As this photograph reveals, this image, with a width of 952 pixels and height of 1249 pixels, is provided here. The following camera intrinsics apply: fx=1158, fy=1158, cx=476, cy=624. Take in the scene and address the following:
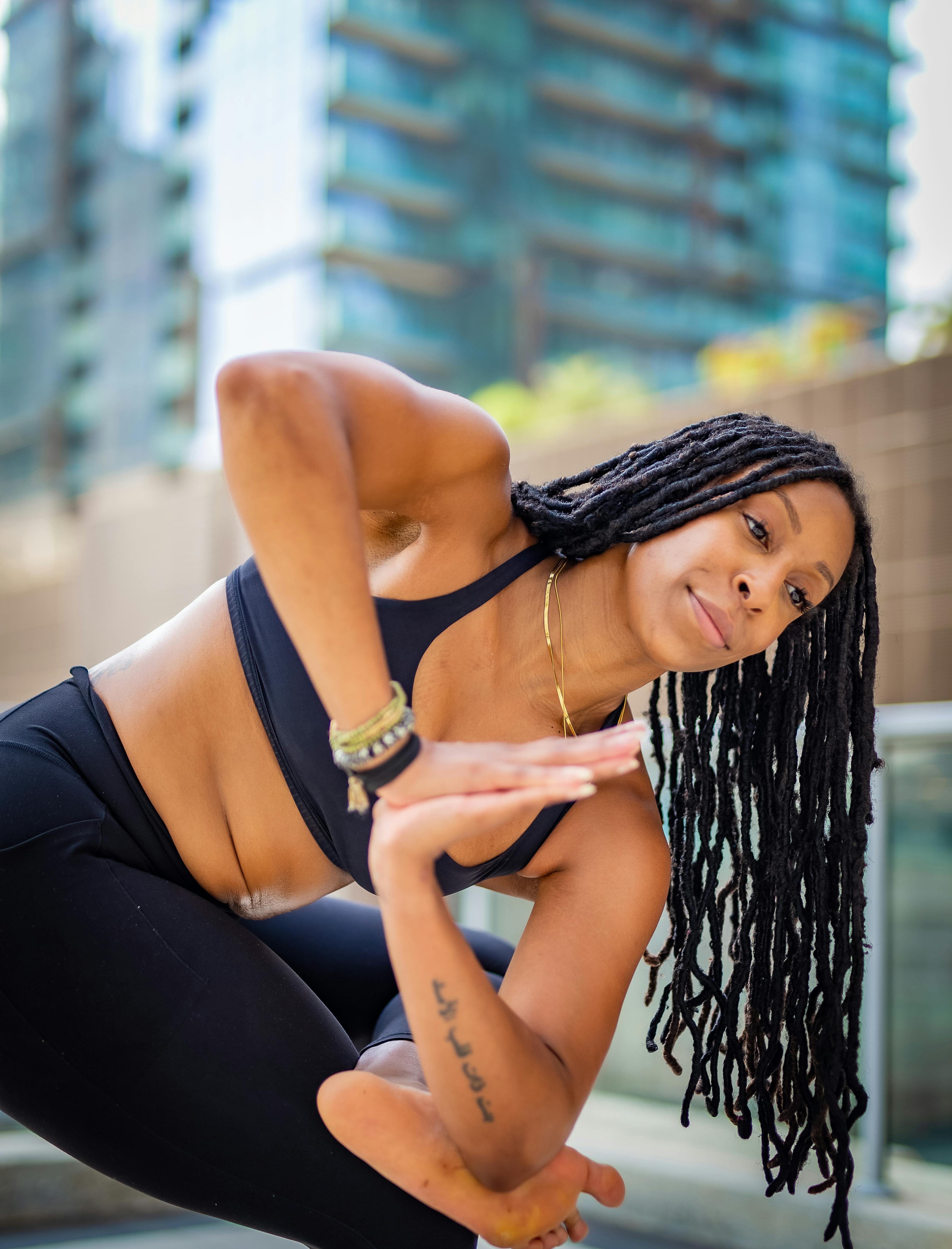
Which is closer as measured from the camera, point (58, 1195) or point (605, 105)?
point (58, 1195)

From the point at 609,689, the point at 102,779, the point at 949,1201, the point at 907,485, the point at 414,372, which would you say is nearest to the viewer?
the point at 102,779

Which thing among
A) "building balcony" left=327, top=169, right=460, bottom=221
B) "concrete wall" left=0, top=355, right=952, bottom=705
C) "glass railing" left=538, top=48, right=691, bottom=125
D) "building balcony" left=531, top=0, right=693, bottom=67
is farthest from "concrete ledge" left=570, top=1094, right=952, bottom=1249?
"building balcony" left=531, top=0, right=693, bottom=67

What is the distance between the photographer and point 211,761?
1410mm

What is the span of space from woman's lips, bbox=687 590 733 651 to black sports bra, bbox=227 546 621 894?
0.83 feet

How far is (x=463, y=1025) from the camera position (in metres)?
1.11

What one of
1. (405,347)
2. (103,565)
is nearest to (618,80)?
(405,347)

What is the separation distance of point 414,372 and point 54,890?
18.3m

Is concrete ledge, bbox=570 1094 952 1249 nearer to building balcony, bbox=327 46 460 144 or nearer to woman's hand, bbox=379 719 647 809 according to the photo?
woman's hand, bbox=379 719 647 809

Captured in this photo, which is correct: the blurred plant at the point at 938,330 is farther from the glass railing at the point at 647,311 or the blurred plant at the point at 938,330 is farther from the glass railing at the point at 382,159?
the glass railing at the point at 382,159

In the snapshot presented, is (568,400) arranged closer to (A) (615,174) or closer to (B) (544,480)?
(B) (544,480)

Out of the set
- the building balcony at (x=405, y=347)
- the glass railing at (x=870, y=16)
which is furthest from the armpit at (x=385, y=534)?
the glass railing at (x=870, y=16)

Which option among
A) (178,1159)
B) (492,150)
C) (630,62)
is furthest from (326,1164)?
(630,62)

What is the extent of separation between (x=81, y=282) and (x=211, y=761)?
18.3 metres

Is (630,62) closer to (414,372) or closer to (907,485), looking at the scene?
(414,372)
